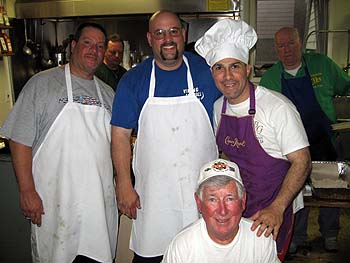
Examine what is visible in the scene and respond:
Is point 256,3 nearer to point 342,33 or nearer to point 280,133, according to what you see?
Result: point 342,33

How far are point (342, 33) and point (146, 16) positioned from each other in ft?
5.52

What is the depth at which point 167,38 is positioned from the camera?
1.69 m

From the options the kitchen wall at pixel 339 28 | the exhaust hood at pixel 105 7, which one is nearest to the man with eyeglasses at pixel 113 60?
the exhaust hood at pixel 105 7

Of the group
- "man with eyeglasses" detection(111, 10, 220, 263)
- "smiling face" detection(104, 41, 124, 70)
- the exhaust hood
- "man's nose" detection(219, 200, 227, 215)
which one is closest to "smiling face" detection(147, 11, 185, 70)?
"man with eyeglasses" detection(111, 10, 220, 263)

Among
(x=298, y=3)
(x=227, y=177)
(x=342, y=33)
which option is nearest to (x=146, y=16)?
(x=298, y=3)

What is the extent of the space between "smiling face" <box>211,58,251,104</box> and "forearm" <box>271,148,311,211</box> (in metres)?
0.29

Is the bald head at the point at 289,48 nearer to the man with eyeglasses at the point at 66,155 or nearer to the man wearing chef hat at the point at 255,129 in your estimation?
the man wearing chef hat at the point at 255,129

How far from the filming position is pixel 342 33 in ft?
11.5

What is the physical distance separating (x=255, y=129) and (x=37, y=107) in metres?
0.90

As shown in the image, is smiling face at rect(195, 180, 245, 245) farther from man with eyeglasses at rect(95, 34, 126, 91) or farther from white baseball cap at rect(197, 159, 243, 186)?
man with eyeglasses at rect(95, 34, 126, 91)

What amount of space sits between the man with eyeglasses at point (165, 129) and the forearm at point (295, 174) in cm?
39

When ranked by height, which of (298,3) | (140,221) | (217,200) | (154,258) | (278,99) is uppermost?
(298,3)

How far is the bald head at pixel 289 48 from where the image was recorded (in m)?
2.62

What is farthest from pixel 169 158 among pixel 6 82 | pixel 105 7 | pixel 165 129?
pixel 6 82
